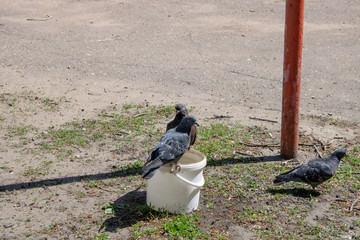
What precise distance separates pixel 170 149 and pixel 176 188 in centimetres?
44

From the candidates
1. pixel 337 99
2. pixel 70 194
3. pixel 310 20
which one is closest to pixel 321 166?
pixel 70 194

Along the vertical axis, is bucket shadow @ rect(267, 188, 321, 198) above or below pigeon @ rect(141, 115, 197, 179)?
below

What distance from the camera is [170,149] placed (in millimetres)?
5016

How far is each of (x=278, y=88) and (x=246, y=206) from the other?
4.72m

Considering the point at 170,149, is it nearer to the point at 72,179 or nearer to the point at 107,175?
the point at 107,175

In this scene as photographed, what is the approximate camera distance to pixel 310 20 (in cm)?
1386

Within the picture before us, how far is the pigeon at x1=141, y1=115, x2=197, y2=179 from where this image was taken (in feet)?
15.8

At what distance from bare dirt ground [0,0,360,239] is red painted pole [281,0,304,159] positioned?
42 cm

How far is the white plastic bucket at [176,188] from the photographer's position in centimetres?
496

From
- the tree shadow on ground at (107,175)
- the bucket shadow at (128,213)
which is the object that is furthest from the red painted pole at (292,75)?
the bucket shadow at (128,213)

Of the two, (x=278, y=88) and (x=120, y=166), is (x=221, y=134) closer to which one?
(x=120, y=166)

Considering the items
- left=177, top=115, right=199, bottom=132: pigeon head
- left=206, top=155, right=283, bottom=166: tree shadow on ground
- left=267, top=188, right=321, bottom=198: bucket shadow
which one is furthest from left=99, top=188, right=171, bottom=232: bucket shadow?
left=267, top=188, right=321, bottom=198: bucket shadow

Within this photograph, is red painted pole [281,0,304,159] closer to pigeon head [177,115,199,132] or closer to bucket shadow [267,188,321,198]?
→ bucket shadow [267,188,321,198]

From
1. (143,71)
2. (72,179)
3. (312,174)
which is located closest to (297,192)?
(312,174)
